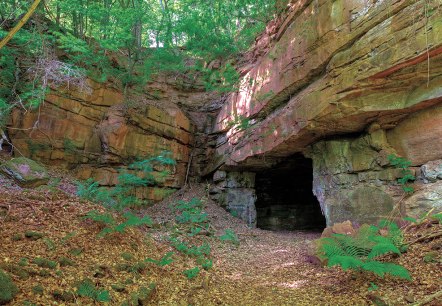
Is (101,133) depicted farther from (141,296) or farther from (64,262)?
(141,296)

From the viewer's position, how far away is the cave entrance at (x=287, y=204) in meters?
16.1

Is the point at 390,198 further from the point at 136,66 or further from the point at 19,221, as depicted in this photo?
the point at 136,66

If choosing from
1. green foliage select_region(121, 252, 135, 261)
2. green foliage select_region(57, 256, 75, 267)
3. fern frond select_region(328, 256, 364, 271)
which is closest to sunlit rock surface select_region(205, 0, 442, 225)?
fern frond select_region(328, 256, 364, 271)

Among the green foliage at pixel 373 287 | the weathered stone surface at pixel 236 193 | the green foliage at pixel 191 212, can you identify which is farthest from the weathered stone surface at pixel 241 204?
the green foliage at pixel 373 287

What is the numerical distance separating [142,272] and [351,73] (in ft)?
22.2

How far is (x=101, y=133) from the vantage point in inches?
474

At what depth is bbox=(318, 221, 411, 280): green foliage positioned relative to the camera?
4.04 meters

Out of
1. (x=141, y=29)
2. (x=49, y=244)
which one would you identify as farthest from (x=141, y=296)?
(x=141, y=29)

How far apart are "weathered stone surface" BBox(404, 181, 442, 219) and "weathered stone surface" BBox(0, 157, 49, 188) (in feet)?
32.4

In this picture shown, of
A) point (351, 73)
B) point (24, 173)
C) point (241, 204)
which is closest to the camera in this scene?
point (351, 73)

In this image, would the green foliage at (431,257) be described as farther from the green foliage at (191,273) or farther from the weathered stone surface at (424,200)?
the green foliage at (191,273)

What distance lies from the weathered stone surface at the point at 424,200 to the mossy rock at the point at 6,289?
7.80m

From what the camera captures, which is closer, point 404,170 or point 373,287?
point 373,287

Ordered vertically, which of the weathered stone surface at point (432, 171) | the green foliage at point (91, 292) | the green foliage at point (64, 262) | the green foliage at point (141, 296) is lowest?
the green foliage at point (141, 296)
